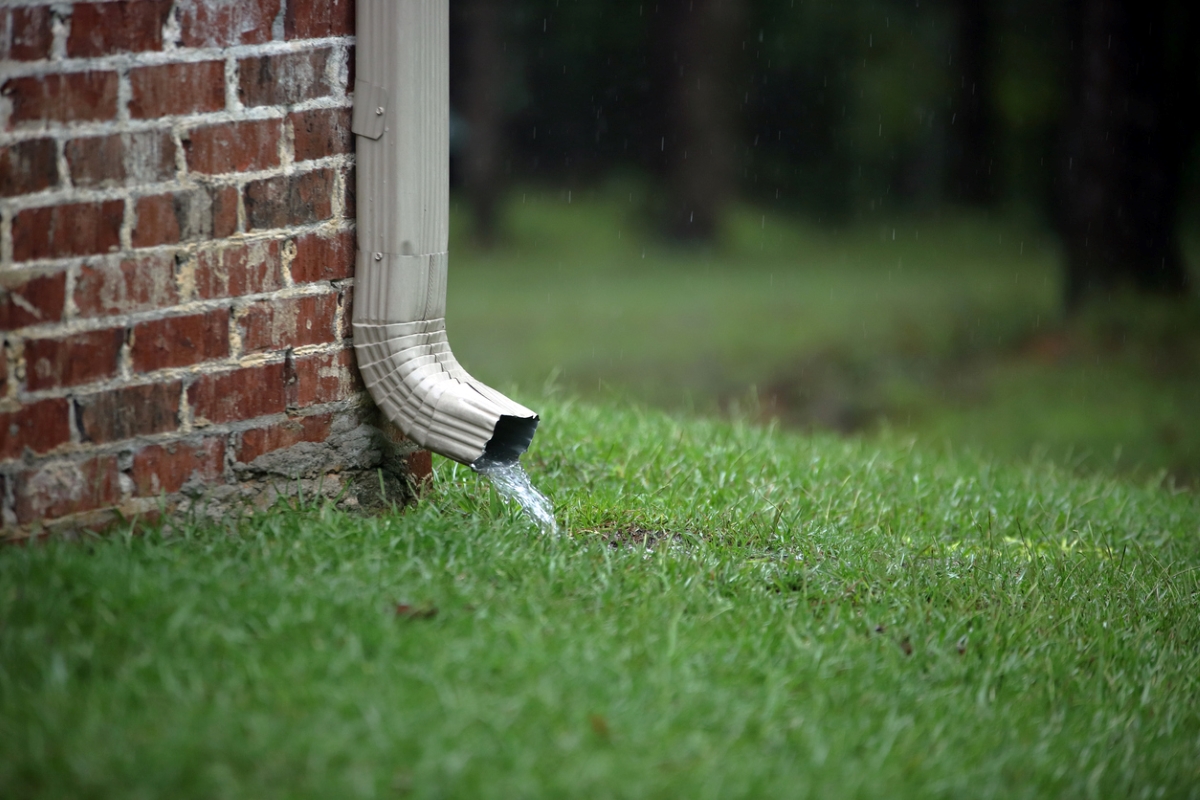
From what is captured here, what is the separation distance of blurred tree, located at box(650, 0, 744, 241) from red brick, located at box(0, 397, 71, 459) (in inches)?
629

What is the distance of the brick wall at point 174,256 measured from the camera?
276 cm

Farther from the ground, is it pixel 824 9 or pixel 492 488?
pixel 824 9

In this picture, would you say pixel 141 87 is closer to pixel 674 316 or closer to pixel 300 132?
Result: pixel 300 132

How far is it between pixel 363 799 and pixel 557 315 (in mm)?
12552

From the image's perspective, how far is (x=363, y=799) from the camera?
6.92 ft

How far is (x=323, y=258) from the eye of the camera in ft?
10.8

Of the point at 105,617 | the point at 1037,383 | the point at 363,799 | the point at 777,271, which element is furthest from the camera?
the point at 777,271

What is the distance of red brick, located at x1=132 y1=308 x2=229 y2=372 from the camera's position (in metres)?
2.96

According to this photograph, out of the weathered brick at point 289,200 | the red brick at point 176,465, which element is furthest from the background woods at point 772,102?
the red brick at point 176,465

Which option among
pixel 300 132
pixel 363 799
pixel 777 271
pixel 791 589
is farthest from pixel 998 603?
pixel 777 271

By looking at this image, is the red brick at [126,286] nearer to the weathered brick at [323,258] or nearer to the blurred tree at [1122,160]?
the weathered brick at [323,258]

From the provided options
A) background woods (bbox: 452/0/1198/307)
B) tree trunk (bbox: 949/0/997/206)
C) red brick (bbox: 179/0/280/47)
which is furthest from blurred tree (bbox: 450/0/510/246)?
red brick (bbox: 179/0/280/47)

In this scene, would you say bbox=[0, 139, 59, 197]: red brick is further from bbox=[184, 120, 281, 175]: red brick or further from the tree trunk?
the tree trunk

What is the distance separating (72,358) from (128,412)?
19cm
